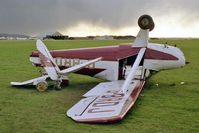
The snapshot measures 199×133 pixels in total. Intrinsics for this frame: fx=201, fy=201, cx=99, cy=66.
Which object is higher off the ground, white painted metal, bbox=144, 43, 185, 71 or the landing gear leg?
white painted metal, bbox=144, 43, 185, 71

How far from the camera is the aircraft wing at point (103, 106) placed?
21.1 ft

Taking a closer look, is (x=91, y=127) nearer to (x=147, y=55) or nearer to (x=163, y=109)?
(x=163, y=109)

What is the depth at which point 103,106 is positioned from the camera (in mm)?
7191

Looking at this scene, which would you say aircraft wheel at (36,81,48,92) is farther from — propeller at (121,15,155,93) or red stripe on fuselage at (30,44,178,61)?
propeller at (121,15,155,93)

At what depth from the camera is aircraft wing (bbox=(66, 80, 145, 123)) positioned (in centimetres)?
645

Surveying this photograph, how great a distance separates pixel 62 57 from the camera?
11961mm

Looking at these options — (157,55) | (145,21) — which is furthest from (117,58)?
(145,21)

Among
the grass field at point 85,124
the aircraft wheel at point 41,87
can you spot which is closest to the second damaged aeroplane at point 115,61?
the aircraft wheel at point 41,87

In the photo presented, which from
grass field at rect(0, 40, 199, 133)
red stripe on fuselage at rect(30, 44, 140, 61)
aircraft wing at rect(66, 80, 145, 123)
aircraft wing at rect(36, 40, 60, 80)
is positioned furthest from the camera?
red stripe on fuselage at rect(30, 44, 140, 61)

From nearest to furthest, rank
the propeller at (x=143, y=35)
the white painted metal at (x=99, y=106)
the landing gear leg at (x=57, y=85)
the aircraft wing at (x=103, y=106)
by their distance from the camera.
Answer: the aircraft wing at (x=103, y=106), the white painted metal at (x=99, y=106), the propeller at (x=143, y=35), the landing gear leg at (x=57, y=85)

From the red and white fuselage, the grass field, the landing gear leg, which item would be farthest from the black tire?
the landing gear leg

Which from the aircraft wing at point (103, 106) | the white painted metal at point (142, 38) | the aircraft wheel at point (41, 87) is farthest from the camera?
the aircraft wheel at point (41, 87)

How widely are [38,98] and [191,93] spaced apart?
7.73m

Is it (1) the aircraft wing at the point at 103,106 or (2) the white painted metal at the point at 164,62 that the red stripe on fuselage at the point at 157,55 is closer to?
(2) the white painted metal at the point at 164,62
